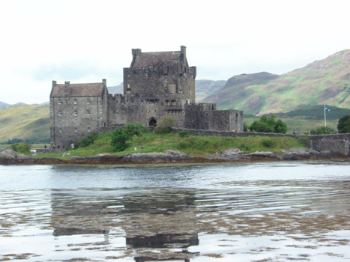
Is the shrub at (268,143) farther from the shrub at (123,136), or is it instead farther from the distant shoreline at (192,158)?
the shrub at (123,136)

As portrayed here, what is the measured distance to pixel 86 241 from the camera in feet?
96.0

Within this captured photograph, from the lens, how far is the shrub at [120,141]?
10894cm

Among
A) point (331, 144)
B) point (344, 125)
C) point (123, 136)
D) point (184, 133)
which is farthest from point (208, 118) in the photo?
point (344, 125)

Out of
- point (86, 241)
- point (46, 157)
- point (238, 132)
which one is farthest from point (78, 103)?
point (86, 241)

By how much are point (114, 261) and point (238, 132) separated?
85.3m

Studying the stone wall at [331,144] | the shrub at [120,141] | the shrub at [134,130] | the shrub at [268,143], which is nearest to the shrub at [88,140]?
the shrub at [134,130]

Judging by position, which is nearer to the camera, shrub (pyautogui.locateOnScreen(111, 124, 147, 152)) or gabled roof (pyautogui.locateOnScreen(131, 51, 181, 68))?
shrub (pyautogui.locateOnScreen(111, 124, 147, 152))

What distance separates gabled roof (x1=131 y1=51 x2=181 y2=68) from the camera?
121 meters

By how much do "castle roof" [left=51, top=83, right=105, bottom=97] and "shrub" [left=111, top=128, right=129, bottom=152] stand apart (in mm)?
10021

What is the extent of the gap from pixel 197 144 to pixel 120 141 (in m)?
10.8

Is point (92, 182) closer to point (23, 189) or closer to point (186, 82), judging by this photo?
point (23, 189)

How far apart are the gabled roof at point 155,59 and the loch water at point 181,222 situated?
6039 centimetres

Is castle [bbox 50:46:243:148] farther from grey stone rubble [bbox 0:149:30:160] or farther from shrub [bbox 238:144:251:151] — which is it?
shrub [bbox 238:144:251:151]

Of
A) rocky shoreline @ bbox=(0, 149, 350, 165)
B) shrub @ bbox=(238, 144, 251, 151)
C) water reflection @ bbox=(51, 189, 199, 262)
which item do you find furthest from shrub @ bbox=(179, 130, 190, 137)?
water reflection @ bbox=(51, 189, 199, 262)
